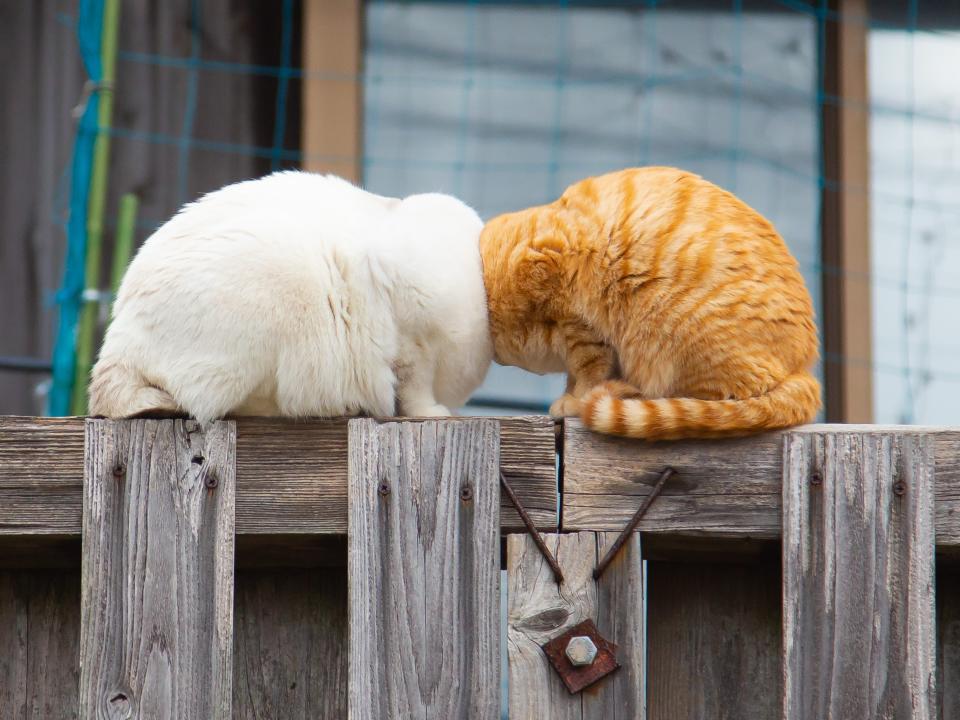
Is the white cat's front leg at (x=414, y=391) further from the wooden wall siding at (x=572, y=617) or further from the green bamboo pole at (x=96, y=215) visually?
the green bamboo pole at (x=96, y=215)

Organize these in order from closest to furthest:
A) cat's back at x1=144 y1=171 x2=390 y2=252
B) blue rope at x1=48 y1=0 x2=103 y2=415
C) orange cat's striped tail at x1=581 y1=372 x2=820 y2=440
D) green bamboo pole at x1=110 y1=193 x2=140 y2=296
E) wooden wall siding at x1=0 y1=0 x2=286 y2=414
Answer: orange cat's striped tail at x1=581 y1=372 x2=820 y2=440
cat's back at x1=144 y1=171 x2=390 y2=252
blue rope at x1=48 y1=0 x2=103 y2=415
green bamboo pole at x1=110 y1=193 x2=140 y2=296
wooden wall siding at x1=0 y1=0 x2=286 y2=414

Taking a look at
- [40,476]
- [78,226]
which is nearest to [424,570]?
[40,476]

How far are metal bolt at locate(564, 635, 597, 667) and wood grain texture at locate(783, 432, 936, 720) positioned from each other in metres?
0.27

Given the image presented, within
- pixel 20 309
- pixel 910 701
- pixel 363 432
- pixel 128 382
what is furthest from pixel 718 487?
pixel 20 309

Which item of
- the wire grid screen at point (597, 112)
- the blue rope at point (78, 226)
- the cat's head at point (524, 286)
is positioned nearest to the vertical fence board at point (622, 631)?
the cat's head at point (524, 286)

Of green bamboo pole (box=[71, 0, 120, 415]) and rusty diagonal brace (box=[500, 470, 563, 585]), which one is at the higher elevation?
green bamboo pole (box=[71, 0, 120, 415])

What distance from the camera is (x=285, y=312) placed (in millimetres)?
1944

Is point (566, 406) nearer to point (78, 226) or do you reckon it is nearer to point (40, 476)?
point (40, 476)

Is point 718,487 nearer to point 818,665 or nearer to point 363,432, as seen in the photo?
point 818,665

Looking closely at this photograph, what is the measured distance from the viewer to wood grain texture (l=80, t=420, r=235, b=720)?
1653mm

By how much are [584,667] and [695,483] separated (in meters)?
0.32

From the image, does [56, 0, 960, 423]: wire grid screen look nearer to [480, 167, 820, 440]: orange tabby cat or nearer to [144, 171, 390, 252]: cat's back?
[480, 167, 820, 440]: orange tabby cat

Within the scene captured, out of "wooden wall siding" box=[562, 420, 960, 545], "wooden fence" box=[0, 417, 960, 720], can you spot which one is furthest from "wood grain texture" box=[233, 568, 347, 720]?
"wooden wall siding" box=[562, 420, 960, 545]

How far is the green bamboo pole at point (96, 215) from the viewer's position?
3.30m
